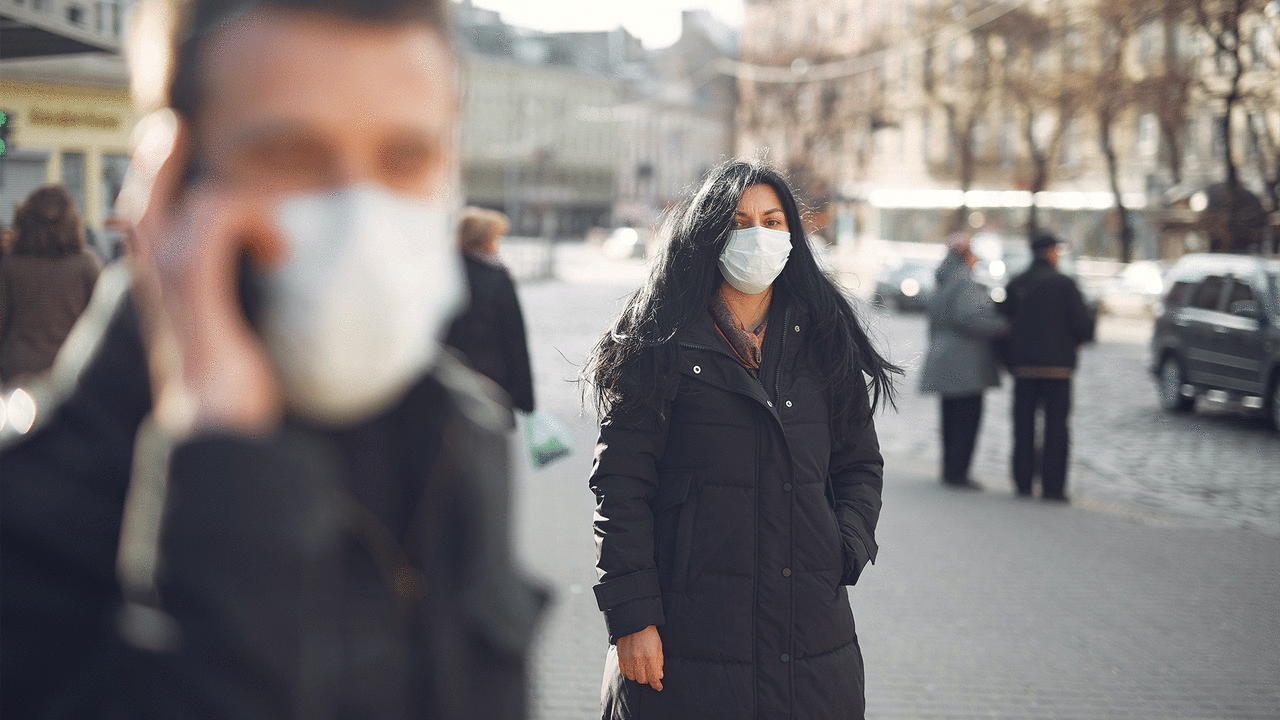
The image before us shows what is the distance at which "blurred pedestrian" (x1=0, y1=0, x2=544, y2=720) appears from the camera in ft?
2.50

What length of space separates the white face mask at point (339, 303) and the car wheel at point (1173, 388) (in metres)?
16.3

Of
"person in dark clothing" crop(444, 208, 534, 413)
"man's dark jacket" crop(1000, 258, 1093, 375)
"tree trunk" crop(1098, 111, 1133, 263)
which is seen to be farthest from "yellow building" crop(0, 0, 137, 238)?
"tree trunk" crop(1098, 111, 1133, 263)

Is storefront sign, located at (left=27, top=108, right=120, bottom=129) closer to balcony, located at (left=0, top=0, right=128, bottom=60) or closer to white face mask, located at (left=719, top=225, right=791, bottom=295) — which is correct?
balcony, located at (left=0, top=0, right=128, bottom=60)

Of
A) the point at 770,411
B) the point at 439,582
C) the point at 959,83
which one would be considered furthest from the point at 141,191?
the point at 959,83

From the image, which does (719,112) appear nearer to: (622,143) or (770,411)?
(622,143)

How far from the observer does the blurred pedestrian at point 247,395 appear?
763 mm

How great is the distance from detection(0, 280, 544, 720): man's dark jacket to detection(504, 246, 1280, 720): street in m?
0.10

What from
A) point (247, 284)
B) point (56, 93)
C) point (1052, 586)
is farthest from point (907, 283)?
point (247, 284)

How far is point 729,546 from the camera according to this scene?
9.61 feet

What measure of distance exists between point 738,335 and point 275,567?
2482mm

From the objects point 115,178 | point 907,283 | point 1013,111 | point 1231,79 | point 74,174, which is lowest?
point 907,283

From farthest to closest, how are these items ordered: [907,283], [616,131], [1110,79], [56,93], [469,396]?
[616,131] < [907,283] < [1110,79] < [56,93] < [469,396]

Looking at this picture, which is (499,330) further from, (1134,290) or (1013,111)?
(1013,111)

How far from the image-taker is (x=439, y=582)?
0.89 m
